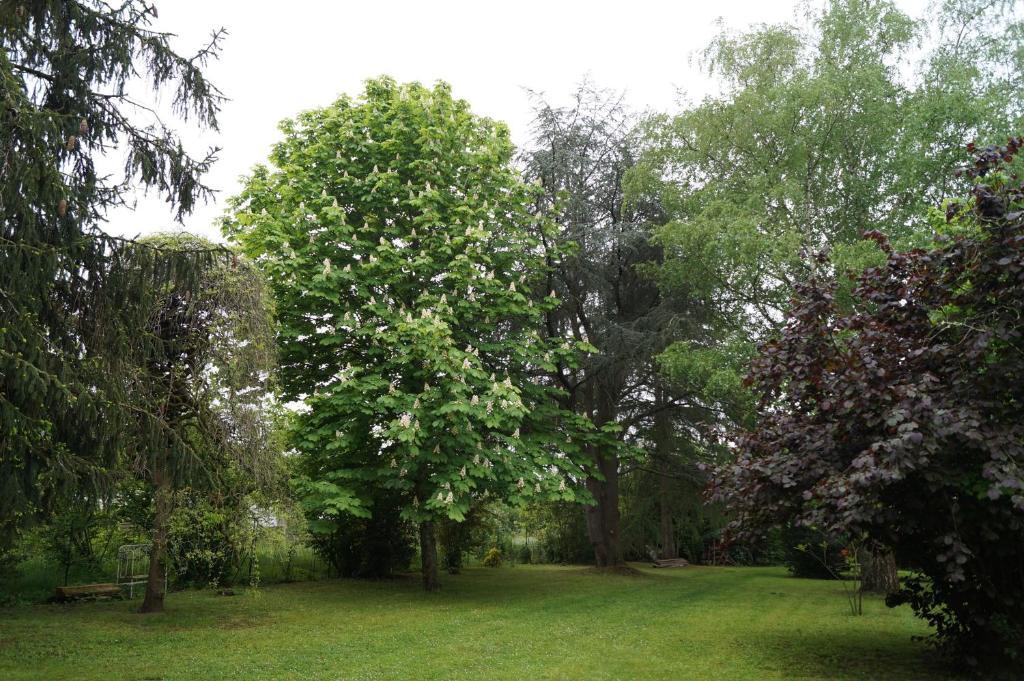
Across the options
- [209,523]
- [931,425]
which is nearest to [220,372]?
[209,523]

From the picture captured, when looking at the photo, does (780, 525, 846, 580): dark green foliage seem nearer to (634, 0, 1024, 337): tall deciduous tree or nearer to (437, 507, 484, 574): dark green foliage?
(634, 0, 1024, 337): tall deciduous tree

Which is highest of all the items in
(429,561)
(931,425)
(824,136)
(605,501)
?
(824,136)

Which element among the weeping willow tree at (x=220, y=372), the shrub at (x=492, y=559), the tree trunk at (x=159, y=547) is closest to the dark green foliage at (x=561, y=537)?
the shrub at (x=492, y=559)

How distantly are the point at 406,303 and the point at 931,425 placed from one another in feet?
33.2

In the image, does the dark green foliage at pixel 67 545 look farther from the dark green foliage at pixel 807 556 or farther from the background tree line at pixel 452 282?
the dark green foliage at pixel 807 556

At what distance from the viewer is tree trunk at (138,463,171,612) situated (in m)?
10.5

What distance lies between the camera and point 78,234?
6.98 meters

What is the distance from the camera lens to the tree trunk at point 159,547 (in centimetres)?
1050

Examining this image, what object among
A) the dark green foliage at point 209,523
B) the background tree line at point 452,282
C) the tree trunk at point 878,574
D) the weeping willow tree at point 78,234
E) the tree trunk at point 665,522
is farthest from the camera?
the tree trunk at point 665,522

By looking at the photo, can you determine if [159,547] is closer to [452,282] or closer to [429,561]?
[429,561]

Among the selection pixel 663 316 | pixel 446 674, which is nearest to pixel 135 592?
pixel 446 674

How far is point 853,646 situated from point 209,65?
10510mm

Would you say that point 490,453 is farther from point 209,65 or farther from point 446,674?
point 209,65

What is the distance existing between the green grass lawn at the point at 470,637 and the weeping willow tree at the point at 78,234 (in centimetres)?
283
